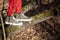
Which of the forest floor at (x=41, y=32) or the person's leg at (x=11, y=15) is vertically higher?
the person's leg at (x=11, y=15)

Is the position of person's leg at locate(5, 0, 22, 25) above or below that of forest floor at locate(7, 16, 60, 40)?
above

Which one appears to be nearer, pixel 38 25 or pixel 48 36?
pixel 48 36

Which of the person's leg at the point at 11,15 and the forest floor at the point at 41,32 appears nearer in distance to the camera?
the person's leg at the point at 11,15

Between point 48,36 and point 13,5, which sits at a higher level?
point 13,5

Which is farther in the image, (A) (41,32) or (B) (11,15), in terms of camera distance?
(A) (41,32)

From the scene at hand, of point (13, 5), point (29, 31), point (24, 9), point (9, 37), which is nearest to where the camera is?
point (13, 5)

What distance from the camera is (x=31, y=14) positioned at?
9.82 meters

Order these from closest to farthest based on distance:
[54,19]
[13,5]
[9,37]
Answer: [13,5]
[9,37]
[54,19]

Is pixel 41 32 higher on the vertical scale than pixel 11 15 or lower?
lower

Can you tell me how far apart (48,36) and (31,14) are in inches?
72.5

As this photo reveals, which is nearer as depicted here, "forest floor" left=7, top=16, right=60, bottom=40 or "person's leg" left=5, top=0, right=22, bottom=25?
"person's leg" left=5, top=0, right=22, bottom=25

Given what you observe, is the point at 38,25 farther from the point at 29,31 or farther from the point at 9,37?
the point at 9,37

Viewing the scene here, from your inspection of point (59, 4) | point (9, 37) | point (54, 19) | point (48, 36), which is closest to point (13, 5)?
point (9, 37)

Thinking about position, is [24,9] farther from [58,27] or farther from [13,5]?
[13,5]
